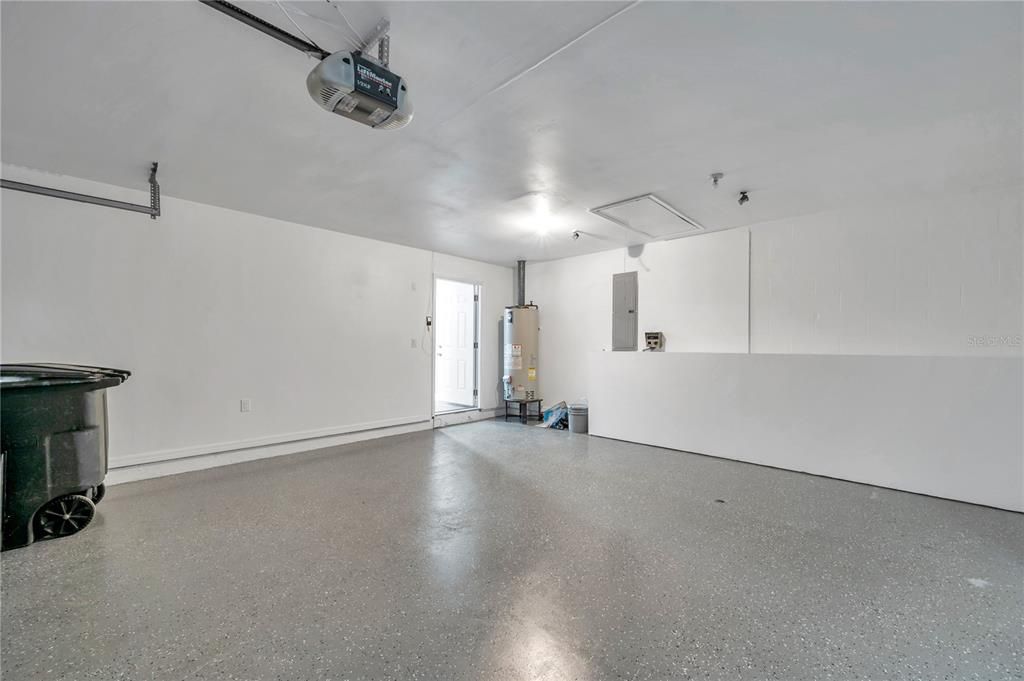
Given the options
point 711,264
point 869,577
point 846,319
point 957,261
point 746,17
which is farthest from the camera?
point 711,264

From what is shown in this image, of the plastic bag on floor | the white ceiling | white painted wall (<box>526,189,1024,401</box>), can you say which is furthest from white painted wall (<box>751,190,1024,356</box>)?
the plastic bag on floor

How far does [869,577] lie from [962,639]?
0.43 meters

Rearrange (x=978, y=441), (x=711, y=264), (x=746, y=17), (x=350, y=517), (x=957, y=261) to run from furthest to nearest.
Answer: (x=711, y=264), (x=957, y=261), (x=978, y=441), (x=350, y=517), (x=746, y=17)

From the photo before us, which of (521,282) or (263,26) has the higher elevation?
(263,26)

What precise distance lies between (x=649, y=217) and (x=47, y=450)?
4778 mm

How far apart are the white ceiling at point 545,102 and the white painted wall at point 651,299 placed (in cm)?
111

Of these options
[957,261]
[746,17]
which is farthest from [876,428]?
[746,17]

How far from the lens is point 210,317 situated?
3.91 m

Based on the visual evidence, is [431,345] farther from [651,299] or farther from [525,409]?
[651,299]

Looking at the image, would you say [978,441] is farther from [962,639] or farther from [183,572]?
[183,572]

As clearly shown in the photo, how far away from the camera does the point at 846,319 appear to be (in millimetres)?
4008

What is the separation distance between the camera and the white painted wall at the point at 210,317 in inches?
124

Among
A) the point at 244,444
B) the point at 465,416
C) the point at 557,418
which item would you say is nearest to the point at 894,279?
the point at 557,418

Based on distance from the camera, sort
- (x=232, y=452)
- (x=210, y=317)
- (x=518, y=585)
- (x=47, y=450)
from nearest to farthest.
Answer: (x=518, y=585)
(x=47, y=450)
(x=210, y=317)
(x=232, y=452)
